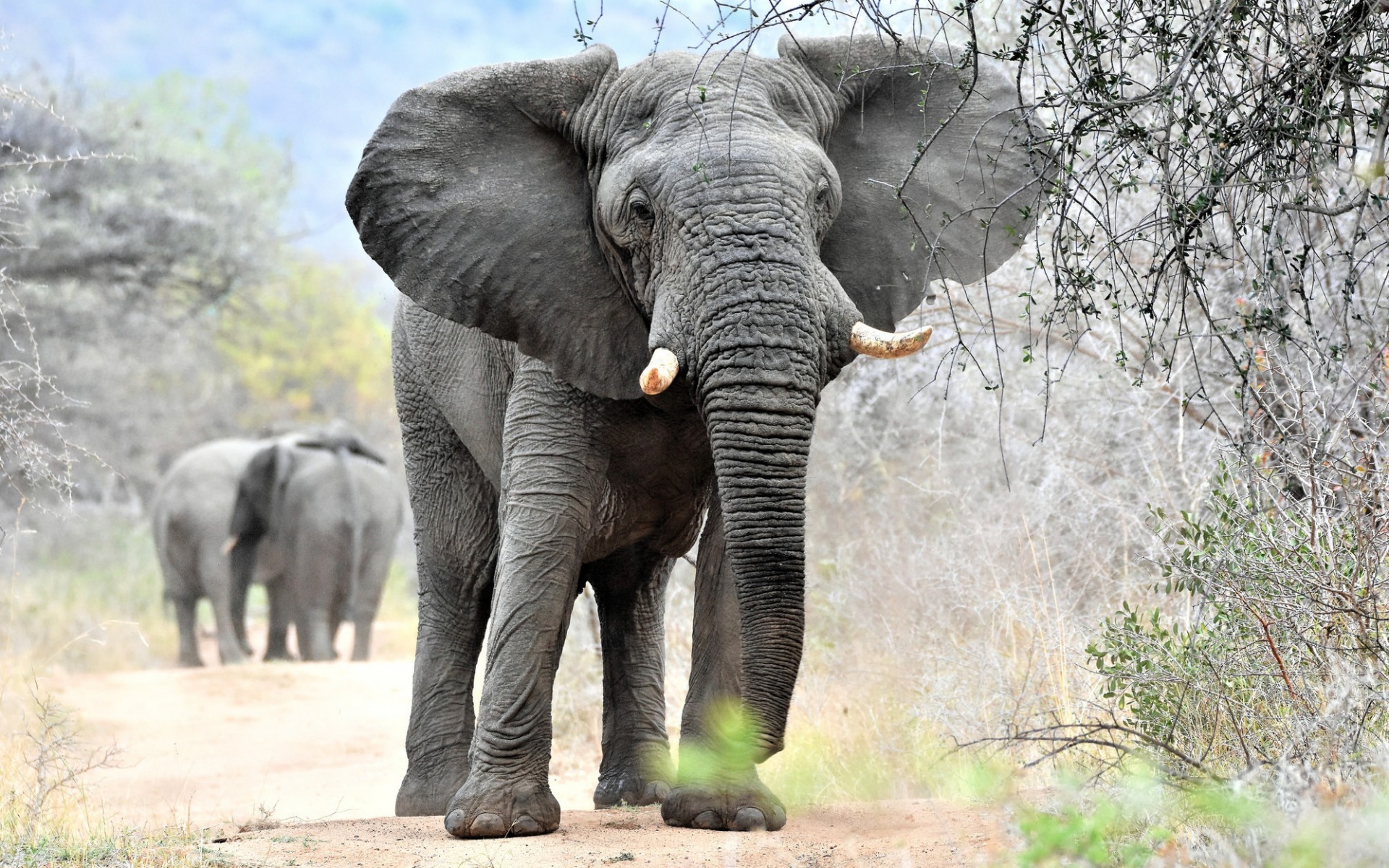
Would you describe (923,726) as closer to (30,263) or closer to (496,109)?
(496,109)

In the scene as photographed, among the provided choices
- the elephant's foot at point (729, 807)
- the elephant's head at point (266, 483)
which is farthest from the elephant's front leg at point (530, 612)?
the elephant's head at point (266, 483)

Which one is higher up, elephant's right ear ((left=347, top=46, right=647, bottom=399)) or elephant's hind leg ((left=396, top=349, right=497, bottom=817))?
elephant's right ear ((left=347, top=46, right=647, bottom=399))

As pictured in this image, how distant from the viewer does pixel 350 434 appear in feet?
59.7

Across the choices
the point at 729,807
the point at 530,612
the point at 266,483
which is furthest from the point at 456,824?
the point at 266,483

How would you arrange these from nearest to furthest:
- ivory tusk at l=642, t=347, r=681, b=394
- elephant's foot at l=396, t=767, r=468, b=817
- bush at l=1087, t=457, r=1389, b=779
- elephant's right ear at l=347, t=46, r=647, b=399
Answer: bush at l=1087, t=457, r=1389, b=779, ivory tusk at l=642, t=347, r=681, b=394, elephant's right ear at l=347, t=46, r=647, b=399, elephant's foot at l=396, t=767, r=468, b=817

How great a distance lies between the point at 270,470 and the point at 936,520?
10919 millimetres

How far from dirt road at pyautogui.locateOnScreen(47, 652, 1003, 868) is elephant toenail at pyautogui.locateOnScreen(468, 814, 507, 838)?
0.08 m

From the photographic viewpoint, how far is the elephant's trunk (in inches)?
185

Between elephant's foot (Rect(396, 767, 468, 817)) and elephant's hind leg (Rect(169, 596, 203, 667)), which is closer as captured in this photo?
elephant's foot (Rect(396, 767, 468, 817))

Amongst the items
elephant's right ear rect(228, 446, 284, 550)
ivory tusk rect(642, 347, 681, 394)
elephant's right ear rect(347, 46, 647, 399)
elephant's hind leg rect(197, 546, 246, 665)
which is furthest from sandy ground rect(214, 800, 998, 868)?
elephant's right ear rect(228, 446, 284, 550)

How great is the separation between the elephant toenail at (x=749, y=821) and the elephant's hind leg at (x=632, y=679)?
1.47 metres

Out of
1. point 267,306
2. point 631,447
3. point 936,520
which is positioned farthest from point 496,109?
point 267,306

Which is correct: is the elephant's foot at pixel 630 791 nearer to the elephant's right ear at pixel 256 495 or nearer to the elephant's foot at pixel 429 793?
the elephant's foot at pixel 429 793

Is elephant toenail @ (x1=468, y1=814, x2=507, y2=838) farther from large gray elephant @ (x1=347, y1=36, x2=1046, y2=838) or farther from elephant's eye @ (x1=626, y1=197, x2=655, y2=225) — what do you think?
elephant's eye @ (x1=626, y1=197, x2=655, y2=225)
